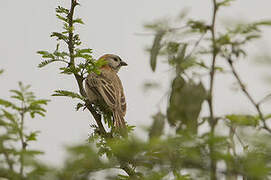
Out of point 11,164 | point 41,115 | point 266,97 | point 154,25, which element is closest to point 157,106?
point 154,25

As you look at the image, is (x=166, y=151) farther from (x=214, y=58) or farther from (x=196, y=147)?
(x=214, y=58)

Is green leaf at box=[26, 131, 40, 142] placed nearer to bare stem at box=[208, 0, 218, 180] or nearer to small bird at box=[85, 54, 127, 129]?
bare stem at box=[208, 0, 218, 180]

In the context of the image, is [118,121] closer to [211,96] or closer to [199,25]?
[199,25]

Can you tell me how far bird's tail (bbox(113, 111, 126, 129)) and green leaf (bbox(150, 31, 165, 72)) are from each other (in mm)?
2723

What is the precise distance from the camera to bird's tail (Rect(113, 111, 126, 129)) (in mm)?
5380

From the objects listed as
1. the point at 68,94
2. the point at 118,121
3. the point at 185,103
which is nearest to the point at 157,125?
the point at 185,103

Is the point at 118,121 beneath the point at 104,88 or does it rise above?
beneath

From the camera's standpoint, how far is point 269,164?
2014mm

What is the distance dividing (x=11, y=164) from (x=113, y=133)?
9.46 feet

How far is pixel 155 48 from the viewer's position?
2.53 m

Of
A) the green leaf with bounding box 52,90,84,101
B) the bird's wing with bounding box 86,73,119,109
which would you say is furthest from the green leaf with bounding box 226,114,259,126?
the bird's wing with bounding box 86,73,119,109

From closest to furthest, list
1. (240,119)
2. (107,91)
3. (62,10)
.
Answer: (240,119) < (62,10) < (107,91)

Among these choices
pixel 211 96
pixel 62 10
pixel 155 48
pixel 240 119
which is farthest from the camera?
pixel 62 10

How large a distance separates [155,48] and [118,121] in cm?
337
